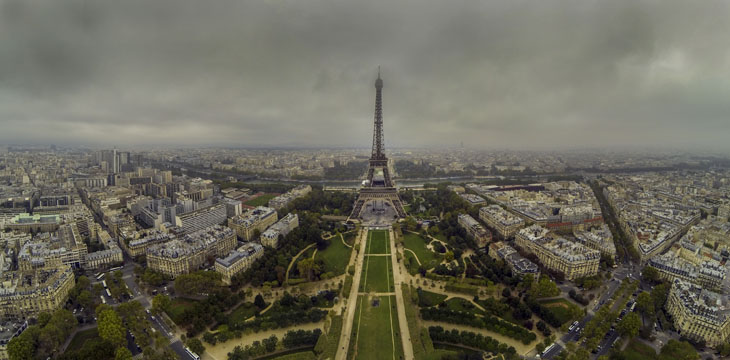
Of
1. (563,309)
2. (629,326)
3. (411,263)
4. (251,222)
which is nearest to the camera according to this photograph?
(629,326)

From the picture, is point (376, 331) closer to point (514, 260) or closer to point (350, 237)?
point (514, 260)

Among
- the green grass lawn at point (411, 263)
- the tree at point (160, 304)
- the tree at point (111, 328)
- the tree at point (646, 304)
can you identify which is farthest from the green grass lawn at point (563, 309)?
the tree at point (111, 328)

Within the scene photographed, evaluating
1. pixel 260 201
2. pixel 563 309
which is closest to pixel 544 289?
pixel 563 309

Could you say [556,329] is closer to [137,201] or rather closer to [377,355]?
[377,355]

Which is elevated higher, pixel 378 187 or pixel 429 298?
pixel 378 187

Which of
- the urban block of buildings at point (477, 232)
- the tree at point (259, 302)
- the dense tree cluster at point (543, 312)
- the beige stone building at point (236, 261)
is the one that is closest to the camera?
the dense tree cluster at point (543, 312)

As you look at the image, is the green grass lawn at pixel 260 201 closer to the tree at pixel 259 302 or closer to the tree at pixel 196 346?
the tree at pixel 259 302

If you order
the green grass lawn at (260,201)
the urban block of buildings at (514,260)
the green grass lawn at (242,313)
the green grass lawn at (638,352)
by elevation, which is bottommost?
the green grass lawn at (242,313)
